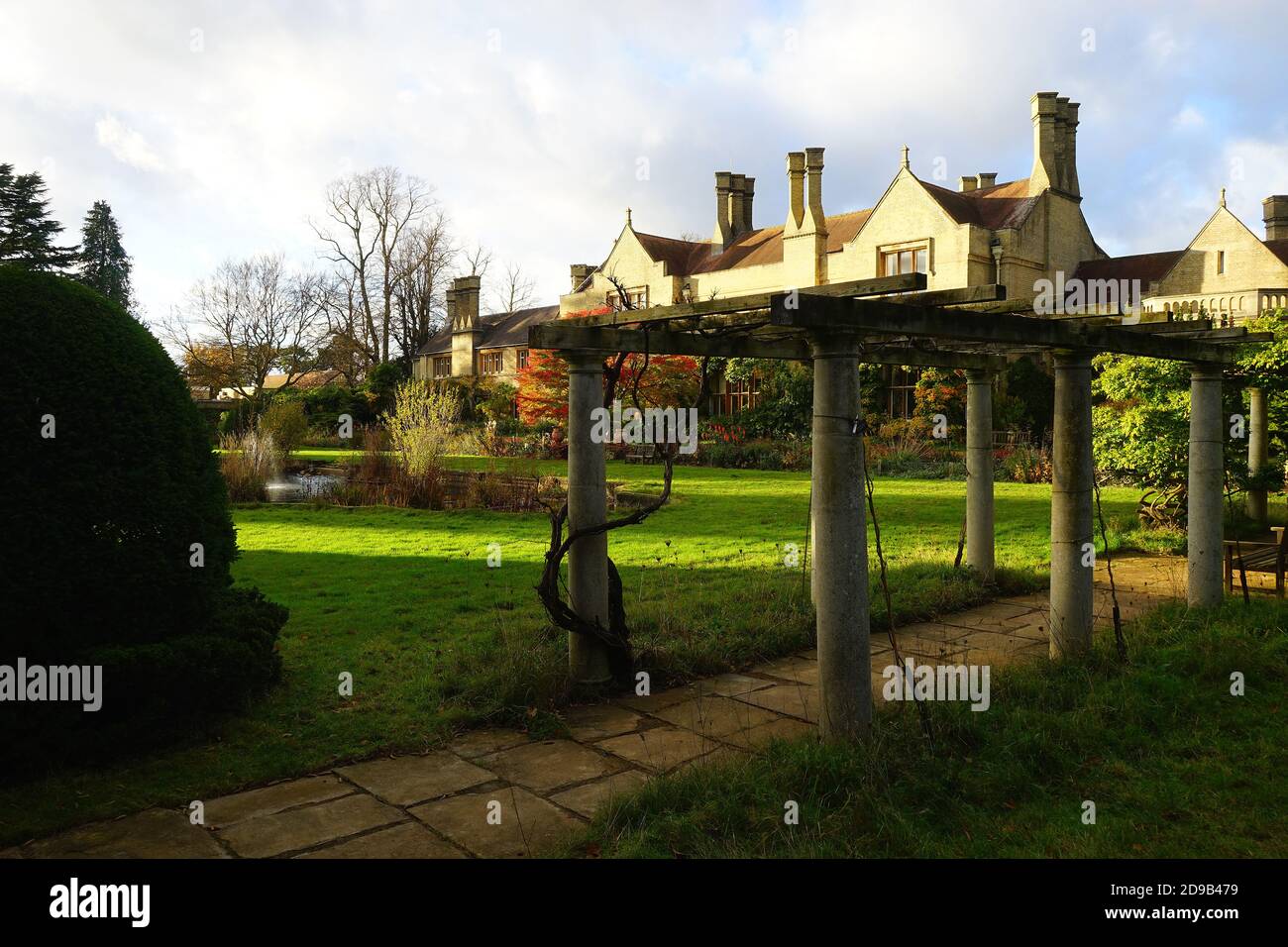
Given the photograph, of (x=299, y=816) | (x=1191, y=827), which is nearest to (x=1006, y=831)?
(x=1191, y=827)

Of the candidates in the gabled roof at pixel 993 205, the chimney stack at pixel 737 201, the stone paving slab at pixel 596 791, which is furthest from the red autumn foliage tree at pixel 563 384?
the stone paving slab at pixel 596 791

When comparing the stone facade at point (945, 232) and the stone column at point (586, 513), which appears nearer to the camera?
the stone column at point (586, 513)

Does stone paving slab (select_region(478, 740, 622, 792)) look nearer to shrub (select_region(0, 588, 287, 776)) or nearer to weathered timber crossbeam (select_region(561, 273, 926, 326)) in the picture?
shrub (select_region(0, 588, 287, 776))

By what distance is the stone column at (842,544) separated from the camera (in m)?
4.81

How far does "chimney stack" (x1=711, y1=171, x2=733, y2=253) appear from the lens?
39.8 meters

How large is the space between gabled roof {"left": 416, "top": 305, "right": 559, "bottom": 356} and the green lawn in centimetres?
3484

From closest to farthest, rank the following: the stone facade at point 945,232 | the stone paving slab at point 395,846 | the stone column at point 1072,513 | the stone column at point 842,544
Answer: the stone paving slab at point 395,846, the stone column at point 842,544, the stone column at point 1072,513, the stone facade at point 945,232

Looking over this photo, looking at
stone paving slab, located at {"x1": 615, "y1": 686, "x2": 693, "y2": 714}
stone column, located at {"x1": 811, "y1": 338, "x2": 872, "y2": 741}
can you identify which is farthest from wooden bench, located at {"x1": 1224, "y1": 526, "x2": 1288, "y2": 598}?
stone paving slab, located at {"x1": 615, "y1": 686, "x2": 693, "y2": 714}

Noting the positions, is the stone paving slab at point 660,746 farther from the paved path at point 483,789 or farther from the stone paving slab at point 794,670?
the stone paving slab at point 794,670

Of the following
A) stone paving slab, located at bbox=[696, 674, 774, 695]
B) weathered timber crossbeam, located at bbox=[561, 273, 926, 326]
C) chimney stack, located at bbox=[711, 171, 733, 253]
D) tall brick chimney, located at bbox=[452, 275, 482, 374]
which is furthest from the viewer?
tall brick chimney, located at bbox=[452, 275, 482, 374]

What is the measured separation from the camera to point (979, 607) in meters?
8.75

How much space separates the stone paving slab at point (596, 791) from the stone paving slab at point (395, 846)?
65 centimetres
